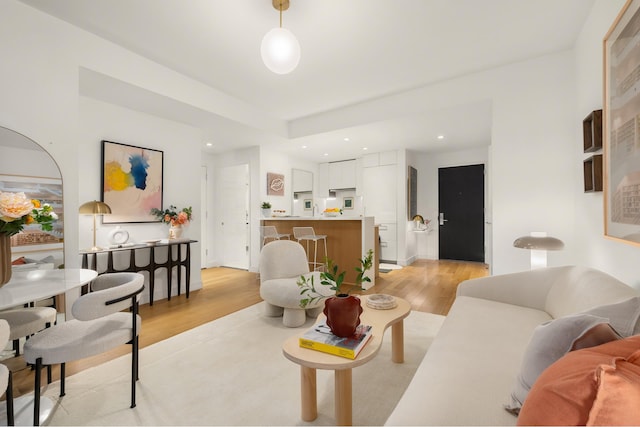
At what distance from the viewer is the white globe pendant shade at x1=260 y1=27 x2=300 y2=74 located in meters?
1.94

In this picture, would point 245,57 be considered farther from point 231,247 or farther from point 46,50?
point 231,247

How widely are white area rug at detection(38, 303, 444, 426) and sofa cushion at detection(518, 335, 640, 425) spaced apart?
1.13 meters

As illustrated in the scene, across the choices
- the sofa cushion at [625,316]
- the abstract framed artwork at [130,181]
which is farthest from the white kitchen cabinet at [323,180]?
the sofa cushion at [625,316]

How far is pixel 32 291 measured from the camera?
4.65 feet

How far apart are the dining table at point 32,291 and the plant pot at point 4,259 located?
7 cm

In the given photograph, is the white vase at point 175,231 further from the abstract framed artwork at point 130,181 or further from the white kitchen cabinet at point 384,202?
the white kitchen cabinet at point 384,202

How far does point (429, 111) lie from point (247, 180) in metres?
3.63

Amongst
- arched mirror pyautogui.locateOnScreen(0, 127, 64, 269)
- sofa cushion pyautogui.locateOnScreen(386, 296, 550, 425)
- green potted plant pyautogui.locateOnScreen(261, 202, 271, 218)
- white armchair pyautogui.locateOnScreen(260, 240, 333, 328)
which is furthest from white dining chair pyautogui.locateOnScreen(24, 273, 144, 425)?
green potted plant pyautogui.locateOnScreen(261, 202, 271, 218)

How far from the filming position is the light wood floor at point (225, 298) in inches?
85.1

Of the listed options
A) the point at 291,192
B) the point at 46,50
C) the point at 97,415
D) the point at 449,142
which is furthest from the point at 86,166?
the point at 449,142

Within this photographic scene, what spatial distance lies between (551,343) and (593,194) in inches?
79.0

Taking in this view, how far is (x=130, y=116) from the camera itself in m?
3.56

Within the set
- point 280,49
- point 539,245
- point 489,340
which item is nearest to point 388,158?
point 539,245

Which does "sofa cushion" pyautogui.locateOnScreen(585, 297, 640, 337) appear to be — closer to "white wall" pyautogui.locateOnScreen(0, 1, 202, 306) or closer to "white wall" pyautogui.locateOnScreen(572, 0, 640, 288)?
"white wall" pyautogui.locateOnScreen(572, 0, 640, 288)
